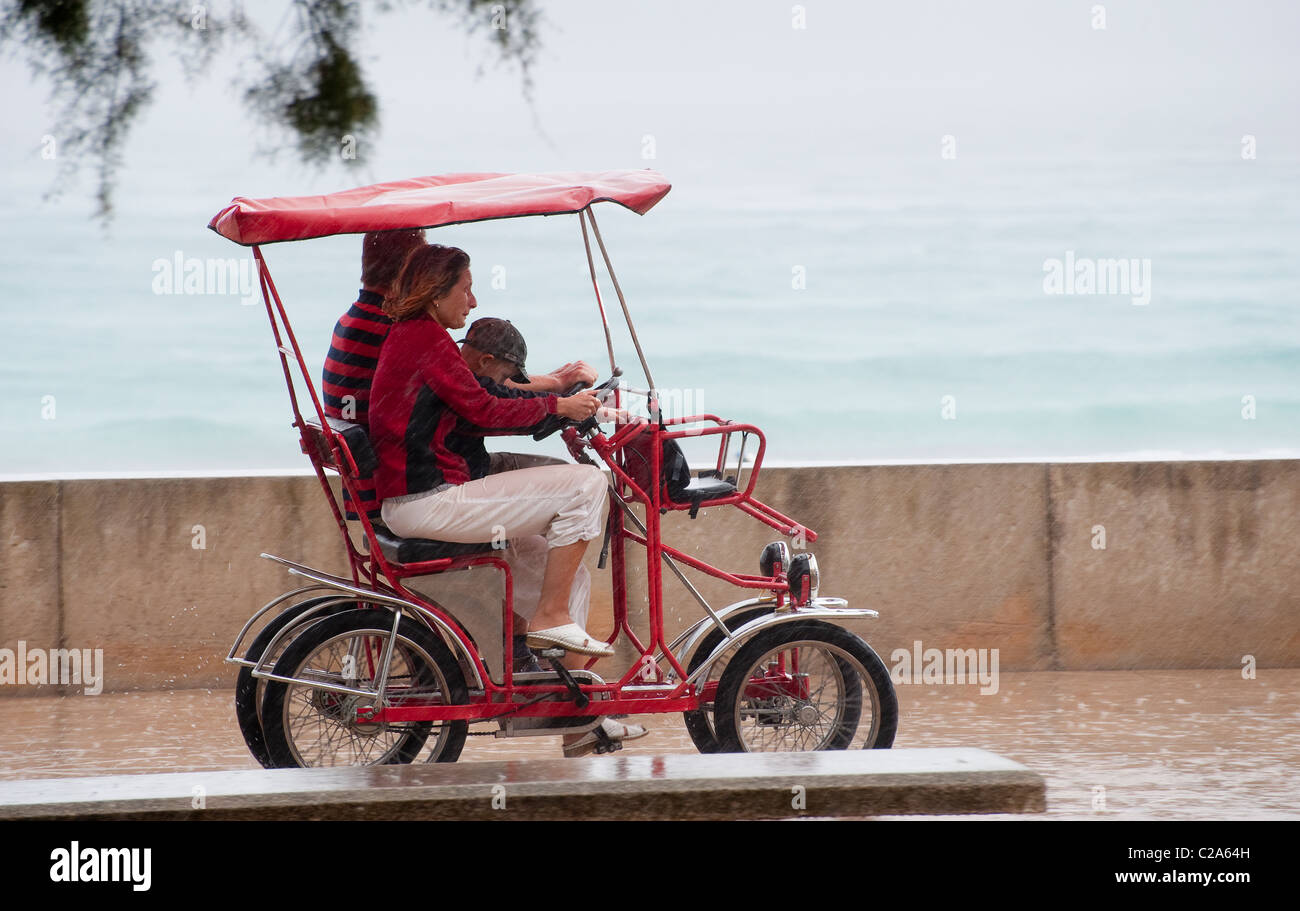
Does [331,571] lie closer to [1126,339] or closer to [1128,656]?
[1128,656]

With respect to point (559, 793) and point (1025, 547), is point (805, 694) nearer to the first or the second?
point (559, 793)

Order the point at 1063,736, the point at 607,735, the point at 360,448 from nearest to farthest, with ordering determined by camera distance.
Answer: the point at 360,448
the point at 607,735
the point at 1063,736

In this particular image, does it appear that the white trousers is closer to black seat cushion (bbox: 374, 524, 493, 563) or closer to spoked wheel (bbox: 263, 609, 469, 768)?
black seat cushion (bbox: 374, 524, 493, 563)

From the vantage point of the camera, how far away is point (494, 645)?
518 cm

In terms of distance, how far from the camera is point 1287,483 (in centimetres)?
730

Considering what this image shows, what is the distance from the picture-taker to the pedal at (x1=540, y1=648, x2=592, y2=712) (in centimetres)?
514

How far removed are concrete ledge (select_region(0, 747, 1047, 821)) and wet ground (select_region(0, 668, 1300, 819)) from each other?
0.42 meters

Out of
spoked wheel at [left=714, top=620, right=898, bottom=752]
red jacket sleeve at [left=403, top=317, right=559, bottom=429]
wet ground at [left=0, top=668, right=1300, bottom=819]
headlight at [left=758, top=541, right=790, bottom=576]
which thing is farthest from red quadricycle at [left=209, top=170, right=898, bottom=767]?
wet ground at [left=0, top=668, right=1300, bottom=819]

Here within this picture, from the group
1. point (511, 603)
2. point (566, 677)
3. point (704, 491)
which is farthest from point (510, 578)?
point (704, 491)

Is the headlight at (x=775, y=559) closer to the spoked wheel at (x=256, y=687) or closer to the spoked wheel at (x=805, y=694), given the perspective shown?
the spoked wheel at (x=805, y=694)

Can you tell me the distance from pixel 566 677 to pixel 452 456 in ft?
2.53

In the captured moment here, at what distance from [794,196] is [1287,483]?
368cm

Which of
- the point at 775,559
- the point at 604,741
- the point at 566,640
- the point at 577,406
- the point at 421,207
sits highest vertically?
the point at 421,207

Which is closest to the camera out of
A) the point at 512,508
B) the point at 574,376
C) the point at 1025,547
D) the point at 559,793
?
the point at 559,793
